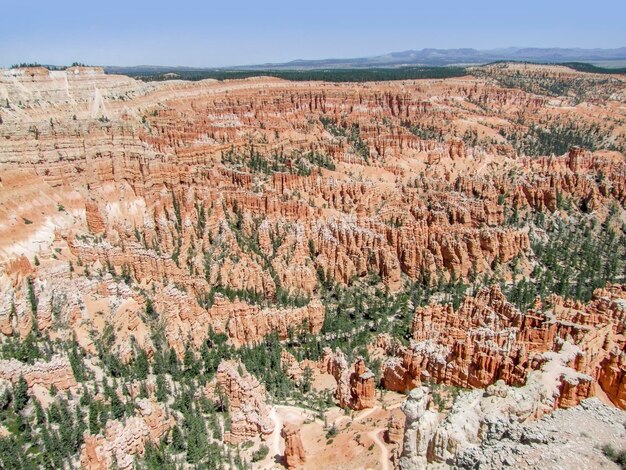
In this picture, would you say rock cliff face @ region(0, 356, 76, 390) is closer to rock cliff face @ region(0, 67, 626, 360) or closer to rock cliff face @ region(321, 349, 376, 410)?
rock cliff face @ region(0, 67, 626, 360)

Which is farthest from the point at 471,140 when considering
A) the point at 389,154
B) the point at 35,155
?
the point at 35,155

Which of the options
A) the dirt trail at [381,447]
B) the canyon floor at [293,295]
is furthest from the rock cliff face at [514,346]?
the dirt trail at [381,447]

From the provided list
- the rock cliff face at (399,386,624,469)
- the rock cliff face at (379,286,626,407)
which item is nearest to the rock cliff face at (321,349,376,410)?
the rock cliff face at (379,286,626,407)

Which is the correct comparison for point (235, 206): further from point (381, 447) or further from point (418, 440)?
point (418, 440)

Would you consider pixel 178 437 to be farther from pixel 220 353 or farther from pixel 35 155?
pixel 35 155

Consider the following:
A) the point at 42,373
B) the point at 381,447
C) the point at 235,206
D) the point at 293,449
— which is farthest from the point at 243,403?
the point at 235,206
